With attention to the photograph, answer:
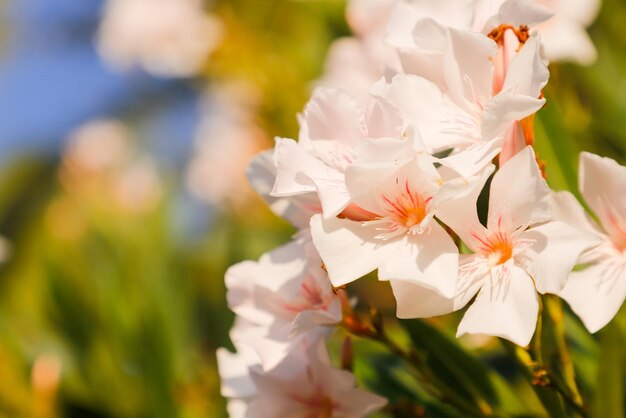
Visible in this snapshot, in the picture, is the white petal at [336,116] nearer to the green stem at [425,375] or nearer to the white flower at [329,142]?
the white flower at [329,142]

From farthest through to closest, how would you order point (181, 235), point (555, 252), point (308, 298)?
point (181, 235)
point (308, 298)
point (555, 252)

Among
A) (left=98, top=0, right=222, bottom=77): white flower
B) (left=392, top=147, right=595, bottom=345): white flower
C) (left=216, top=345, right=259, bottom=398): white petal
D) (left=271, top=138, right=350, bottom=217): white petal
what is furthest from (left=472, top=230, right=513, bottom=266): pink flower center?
(left=98, top=0, right=222, bottom=77): white flower

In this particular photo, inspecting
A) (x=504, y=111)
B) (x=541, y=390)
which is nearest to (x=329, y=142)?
(x=504, y=111)

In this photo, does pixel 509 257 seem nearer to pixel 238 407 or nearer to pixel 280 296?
pixel 280 296

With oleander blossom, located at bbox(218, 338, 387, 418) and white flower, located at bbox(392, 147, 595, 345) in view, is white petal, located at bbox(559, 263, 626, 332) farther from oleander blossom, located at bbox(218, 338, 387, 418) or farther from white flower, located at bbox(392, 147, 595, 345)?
oleander blossom, located at bbox(218, 338, 387, 418)

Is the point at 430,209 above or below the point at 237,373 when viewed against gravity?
above

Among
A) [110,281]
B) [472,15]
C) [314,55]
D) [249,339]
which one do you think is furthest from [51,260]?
[472,15]

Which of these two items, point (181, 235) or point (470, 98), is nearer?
point (470, 98)
